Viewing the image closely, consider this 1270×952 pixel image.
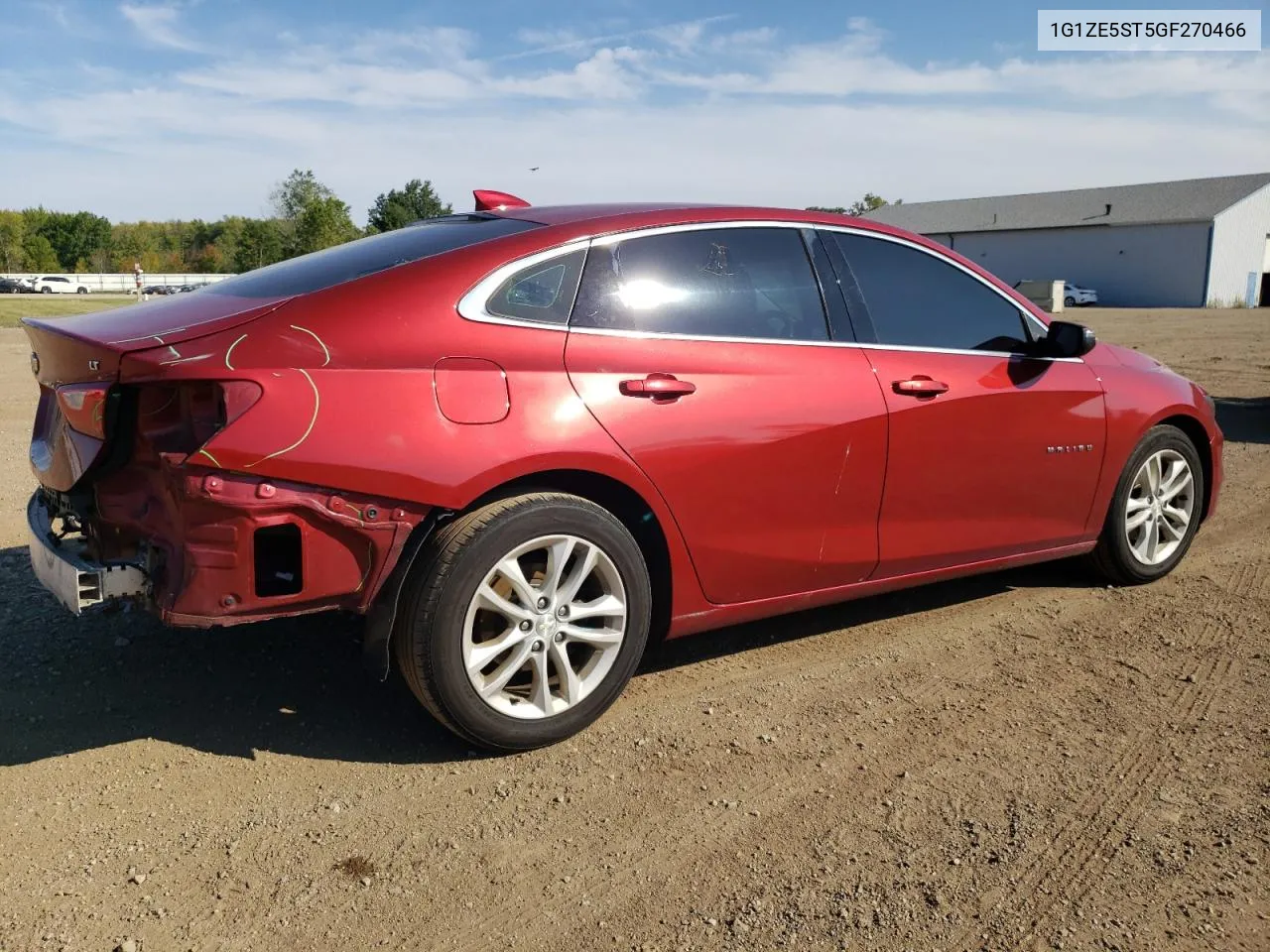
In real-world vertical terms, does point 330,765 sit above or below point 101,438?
below

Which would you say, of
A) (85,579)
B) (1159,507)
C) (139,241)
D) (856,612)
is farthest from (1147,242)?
(139,241)

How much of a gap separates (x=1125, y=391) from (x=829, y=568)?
6.08 ft

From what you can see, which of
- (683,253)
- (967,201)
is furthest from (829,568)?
(967,201)

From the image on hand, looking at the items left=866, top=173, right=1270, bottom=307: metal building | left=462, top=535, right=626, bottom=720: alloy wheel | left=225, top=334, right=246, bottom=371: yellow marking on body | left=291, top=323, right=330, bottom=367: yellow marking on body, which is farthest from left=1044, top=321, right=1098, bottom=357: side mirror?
left=866, top=173, right=1270, bottom=307: metal building

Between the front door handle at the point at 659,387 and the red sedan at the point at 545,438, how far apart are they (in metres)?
0.01

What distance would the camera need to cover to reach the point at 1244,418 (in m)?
10.3

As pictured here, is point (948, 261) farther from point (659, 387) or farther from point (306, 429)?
point (306, 429)

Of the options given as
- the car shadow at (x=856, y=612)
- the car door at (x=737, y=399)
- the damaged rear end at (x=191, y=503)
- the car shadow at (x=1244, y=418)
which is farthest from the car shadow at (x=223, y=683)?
the car shadow at (x=1244, y=418)

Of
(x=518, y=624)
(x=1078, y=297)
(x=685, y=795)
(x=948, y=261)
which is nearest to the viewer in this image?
(x=685, y=795)

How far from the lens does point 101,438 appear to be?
122 inches

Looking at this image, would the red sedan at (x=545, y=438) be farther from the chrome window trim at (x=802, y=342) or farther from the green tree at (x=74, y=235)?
the green tree at (x=74, y=235)

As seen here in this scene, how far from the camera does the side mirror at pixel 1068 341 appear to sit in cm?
449

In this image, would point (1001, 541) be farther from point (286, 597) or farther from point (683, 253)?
point (286, 597)

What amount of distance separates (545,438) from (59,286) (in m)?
82.4
